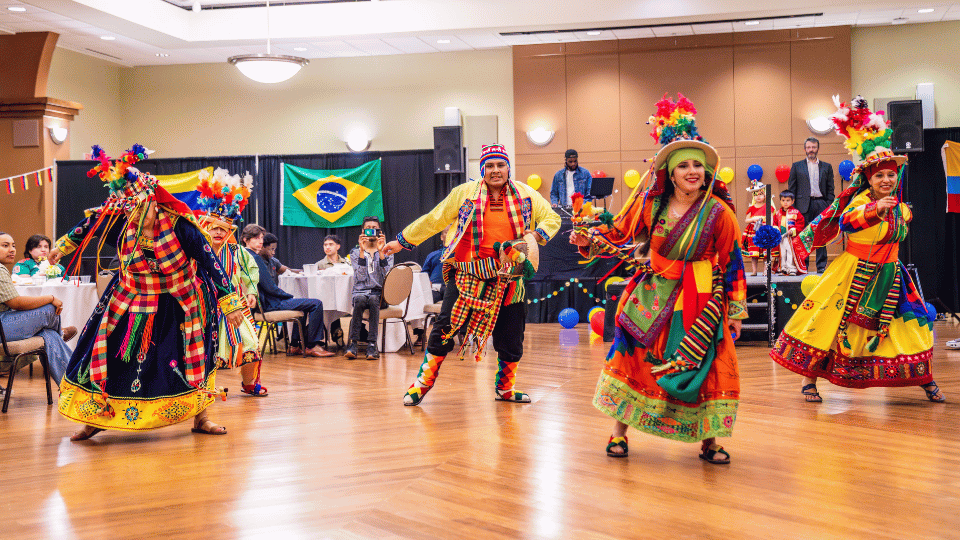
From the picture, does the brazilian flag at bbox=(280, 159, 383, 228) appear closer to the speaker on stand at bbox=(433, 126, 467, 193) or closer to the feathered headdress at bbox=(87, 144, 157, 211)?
the speaker on stand at bbox=(433, 126, 467, 193)

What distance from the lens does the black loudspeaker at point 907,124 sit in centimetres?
1071

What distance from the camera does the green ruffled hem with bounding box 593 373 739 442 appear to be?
3393 mm

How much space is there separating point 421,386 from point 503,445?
3.98 ft

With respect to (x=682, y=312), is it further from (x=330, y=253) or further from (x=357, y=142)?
(x=357, y=142)

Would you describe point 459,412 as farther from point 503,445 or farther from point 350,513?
point 350,513

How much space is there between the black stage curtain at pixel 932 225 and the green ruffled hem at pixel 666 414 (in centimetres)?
880

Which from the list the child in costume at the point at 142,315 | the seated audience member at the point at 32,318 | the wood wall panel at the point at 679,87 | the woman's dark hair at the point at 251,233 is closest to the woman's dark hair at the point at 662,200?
the child in costume at the point at 142,315

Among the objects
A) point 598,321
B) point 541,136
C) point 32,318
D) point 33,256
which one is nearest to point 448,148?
point 541,136

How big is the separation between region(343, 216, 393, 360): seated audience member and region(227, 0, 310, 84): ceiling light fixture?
2.50 metres

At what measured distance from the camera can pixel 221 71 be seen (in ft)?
43.8

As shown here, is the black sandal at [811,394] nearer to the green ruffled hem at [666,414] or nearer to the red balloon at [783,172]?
the green ruffled hem at [666,414]

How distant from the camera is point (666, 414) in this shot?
3.47m

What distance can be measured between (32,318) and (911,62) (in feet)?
36.3

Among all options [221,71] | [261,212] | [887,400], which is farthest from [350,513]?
[221,71]
